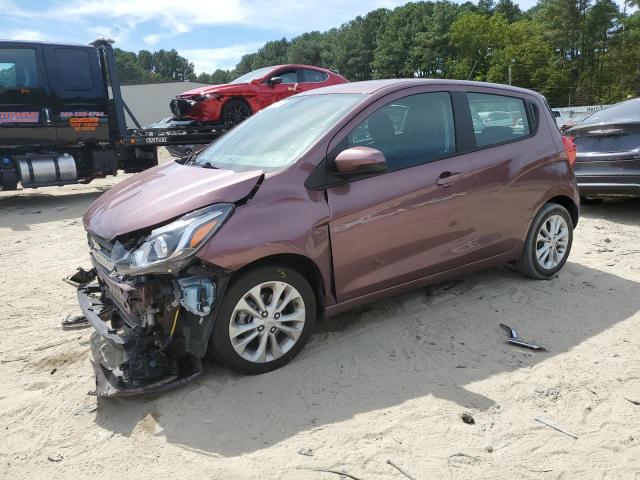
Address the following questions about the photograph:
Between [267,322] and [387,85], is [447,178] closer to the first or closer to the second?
[387,85]

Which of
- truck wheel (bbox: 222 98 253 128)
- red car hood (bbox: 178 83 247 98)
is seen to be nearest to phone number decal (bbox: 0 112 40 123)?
red car hood (bbox: 178 83 247 98)

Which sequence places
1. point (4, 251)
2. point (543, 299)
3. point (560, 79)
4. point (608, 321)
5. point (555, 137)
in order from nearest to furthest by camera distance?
1. point (608, 321)
2. point (543, 299)
3. point (555, 137)
4. point (4, 251)
5. point (560, 79)

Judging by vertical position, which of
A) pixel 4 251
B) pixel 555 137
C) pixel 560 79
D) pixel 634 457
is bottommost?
pixel 634 457

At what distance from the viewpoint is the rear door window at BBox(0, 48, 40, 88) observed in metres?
9.31

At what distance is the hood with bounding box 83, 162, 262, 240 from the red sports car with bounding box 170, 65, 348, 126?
7819 mm

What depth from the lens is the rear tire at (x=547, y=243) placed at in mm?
4695

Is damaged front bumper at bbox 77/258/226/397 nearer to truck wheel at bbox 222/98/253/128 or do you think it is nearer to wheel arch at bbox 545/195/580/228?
wheel arch at bbox 545/195/580/228

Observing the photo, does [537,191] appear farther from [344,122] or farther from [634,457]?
[634,457]

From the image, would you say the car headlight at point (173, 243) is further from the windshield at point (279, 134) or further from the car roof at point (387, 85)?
the car roof at point (387, 85)

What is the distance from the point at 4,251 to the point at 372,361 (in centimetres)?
521

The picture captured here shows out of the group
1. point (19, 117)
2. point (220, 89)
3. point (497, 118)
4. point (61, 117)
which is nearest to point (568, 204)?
point (497, 118)

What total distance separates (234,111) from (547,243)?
818 centimetres

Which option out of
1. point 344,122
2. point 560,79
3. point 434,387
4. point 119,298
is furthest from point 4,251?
point 560,79

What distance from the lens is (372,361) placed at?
350 cm
